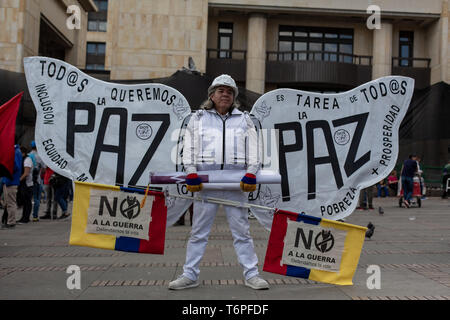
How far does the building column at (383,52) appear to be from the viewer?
31984 mm

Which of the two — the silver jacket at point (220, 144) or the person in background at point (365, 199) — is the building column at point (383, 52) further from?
the silver jacket at point (220, 144)

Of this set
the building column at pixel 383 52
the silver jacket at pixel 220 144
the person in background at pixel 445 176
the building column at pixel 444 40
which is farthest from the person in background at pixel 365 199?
the building column at pixel 444 40

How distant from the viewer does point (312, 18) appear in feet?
109

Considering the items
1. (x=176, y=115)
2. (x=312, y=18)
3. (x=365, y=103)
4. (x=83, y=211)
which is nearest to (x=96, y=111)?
(x=176, y=115)

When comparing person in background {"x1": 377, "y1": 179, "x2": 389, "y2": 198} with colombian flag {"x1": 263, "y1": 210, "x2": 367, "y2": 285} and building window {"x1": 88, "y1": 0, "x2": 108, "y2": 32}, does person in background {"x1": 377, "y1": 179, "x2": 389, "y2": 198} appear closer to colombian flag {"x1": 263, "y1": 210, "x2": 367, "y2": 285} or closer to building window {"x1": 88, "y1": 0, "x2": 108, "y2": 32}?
colombian flag {"x1": 263, "y1": 210, "x2": 367, "y2": 285}

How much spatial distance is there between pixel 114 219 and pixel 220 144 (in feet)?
4.43

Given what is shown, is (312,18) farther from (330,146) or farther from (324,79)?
(330,146)

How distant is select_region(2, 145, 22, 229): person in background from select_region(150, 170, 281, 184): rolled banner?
250 inches

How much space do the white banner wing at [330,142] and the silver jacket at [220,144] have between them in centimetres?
93

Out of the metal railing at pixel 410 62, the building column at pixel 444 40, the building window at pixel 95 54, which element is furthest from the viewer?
the building window at pixel 95 54

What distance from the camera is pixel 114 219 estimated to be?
5.32 m

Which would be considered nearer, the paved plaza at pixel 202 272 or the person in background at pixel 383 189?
the paved plaza at pixel 202 272

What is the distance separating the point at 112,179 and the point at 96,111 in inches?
32.6
